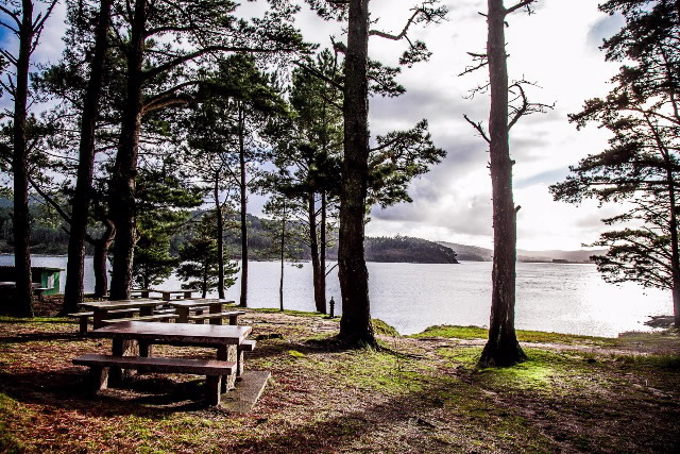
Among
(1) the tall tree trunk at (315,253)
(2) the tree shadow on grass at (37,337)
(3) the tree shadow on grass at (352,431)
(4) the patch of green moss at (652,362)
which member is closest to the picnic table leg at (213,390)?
(3) the tree shadow on grass at (352,431)

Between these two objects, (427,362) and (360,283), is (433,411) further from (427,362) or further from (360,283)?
(360,283)

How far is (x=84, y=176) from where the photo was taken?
30.4 ft

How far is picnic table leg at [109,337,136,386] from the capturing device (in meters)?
4.02

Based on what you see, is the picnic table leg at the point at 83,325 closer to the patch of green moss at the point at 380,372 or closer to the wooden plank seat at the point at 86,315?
the wooden plank seat at the point at 86,315

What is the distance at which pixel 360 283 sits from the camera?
7.85 meters

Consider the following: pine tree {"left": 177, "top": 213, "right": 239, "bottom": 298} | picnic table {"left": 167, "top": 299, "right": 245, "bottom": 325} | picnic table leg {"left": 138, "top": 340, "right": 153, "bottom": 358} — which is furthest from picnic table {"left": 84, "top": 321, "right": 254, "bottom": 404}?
pine tree {"left": 177, "top": 213, "right": 239, "bottom": 298}

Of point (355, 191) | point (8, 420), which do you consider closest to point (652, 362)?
point (355, 191)

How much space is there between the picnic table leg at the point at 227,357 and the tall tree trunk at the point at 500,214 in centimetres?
489

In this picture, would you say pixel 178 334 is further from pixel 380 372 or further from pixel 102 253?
pixel 102 253

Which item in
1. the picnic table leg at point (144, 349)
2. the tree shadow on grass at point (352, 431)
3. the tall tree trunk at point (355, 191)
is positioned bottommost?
the tree shadow on grass at point (352, 431)

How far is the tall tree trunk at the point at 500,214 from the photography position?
286 inches

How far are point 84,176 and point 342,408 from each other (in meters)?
8.69

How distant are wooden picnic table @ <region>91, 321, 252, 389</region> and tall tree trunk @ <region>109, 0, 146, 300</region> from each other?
14.5 feet

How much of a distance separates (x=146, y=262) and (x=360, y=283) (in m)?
25.9
